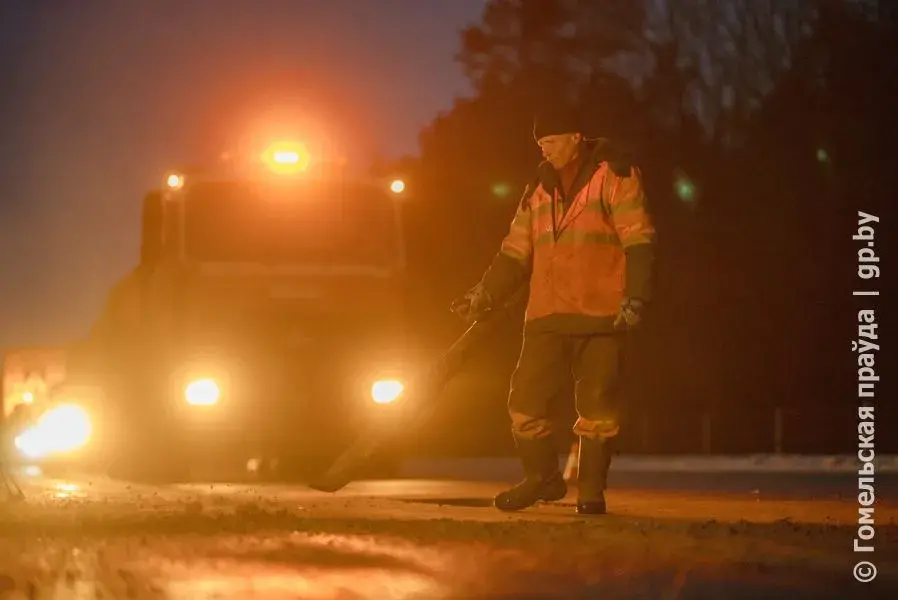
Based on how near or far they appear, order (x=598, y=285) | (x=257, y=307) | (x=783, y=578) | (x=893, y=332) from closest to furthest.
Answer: (x=783, y=578)
(x=598, y=285)
(x=257, y=307)
(x=893, y=332)

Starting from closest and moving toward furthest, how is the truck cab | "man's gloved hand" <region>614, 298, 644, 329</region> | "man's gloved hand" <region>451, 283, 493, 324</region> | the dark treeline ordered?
"man's gloved hand" <region>614, 298, 644, 329</region>
"man's gloved hand" <region>451, 283, 493, 324</region>
the truck cab
the dark treeline

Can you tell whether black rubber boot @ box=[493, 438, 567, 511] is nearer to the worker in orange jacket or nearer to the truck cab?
the worker in orange jacket

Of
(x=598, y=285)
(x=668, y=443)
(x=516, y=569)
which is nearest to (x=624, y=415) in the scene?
(x=668, y=443)

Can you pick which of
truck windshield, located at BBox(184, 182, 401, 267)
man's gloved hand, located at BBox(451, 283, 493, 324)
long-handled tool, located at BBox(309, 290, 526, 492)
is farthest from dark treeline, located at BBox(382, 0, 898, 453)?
man's gloved hand, located at BBox(451, 283, 493, 324)

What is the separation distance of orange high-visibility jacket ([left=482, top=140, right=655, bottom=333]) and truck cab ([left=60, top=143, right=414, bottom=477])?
414 centimetres

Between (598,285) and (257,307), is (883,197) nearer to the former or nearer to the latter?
(257,307)

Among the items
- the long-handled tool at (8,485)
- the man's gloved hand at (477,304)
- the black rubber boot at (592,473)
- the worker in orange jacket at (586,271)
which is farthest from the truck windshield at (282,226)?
the black rubber boot at (592,473)

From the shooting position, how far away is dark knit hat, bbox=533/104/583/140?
1082 cm

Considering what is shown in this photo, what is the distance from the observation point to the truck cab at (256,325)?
15.1 meters

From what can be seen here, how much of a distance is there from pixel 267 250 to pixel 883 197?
1871 centimetres

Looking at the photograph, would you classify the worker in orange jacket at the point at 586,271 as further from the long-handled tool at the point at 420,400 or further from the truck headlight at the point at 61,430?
the truck headlight at the point at 61,430

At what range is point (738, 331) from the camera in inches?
1303

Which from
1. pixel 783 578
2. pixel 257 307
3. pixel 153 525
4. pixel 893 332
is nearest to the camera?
pixel 783 578

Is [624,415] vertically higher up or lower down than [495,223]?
lower down
